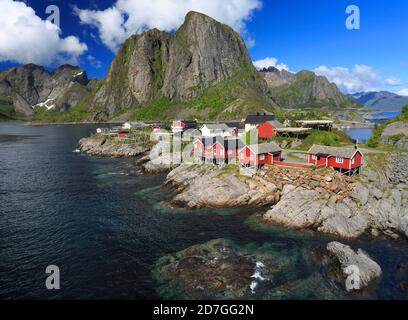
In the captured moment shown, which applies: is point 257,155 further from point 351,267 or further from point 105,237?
point 105,237

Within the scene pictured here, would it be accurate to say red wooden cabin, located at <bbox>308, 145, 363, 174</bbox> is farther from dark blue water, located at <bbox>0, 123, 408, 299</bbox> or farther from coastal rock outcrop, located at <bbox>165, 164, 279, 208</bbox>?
dark blue water, located at <bbox>0, 123, 408, 299</bbox>

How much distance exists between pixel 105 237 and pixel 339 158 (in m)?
41.7

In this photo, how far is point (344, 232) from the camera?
40.7 meters

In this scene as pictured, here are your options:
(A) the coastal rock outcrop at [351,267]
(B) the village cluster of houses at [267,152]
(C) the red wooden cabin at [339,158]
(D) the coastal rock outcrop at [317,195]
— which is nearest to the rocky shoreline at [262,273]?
(A) the coastal rock outcrop at [351,267]

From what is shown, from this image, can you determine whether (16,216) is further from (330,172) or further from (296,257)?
(330,172)

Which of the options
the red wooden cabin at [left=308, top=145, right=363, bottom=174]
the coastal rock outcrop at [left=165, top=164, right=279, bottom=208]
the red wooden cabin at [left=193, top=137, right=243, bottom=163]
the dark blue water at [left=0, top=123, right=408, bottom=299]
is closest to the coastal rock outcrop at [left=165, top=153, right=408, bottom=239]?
the coastal rock outcrop at [left=165, top=164, right=279, bottom=208]

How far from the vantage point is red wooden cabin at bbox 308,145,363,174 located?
52.5 m

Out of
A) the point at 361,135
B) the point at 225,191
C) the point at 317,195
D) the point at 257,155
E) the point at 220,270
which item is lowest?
the point at 220,270

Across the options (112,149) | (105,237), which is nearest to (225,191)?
(105,237)

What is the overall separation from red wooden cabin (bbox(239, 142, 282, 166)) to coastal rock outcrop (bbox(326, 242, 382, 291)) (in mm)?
27663

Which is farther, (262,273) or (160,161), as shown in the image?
(160,161)

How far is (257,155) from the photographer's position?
59.5 metres
